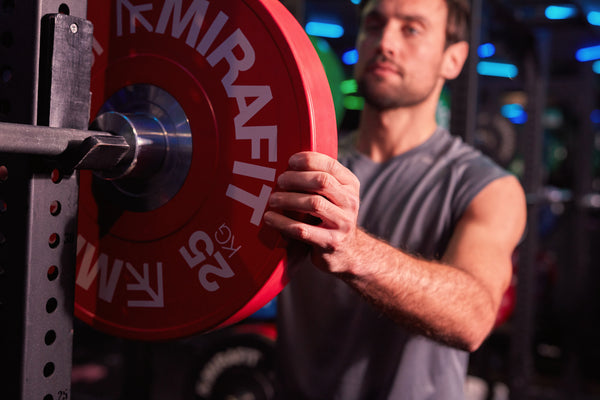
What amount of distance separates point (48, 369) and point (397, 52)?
926 mm

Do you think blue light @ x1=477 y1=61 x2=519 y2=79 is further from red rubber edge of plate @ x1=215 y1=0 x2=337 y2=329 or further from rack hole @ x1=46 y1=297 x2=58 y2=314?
rack hole @ x1=46 y1=297 x2=58 y2=314

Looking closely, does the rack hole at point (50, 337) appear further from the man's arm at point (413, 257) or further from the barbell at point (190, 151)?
the man's arm at point (413, 257)

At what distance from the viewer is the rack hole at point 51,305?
0.56 metres

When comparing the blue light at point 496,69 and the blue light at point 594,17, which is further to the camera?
the blue light at point 496,69

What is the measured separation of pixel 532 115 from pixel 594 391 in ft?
7.32

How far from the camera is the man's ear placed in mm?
1358

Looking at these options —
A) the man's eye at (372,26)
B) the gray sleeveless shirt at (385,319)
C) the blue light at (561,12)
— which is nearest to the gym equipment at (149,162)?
the gray sleeveless shirt at (385,319)

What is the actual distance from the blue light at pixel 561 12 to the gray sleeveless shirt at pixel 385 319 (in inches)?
84.8

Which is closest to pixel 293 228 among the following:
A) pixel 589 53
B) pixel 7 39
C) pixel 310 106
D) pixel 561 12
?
pixel 310 106

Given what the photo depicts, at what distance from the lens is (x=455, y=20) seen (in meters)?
1.36

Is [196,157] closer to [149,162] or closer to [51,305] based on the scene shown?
[149,162]

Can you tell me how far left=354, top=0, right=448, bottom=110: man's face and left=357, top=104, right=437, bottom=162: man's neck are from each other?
0.03 m

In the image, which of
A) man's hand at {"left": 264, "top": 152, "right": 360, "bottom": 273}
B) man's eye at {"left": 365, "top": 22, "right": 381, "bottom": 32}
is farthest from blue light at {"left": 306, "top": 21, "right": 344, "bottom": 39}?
man's hand at {"left": 264, "top": 152, "right": 360, "bottom": 273}

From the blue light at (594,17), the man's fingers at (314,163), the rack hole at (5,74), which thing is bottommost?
the man's fingers at (314,163)
